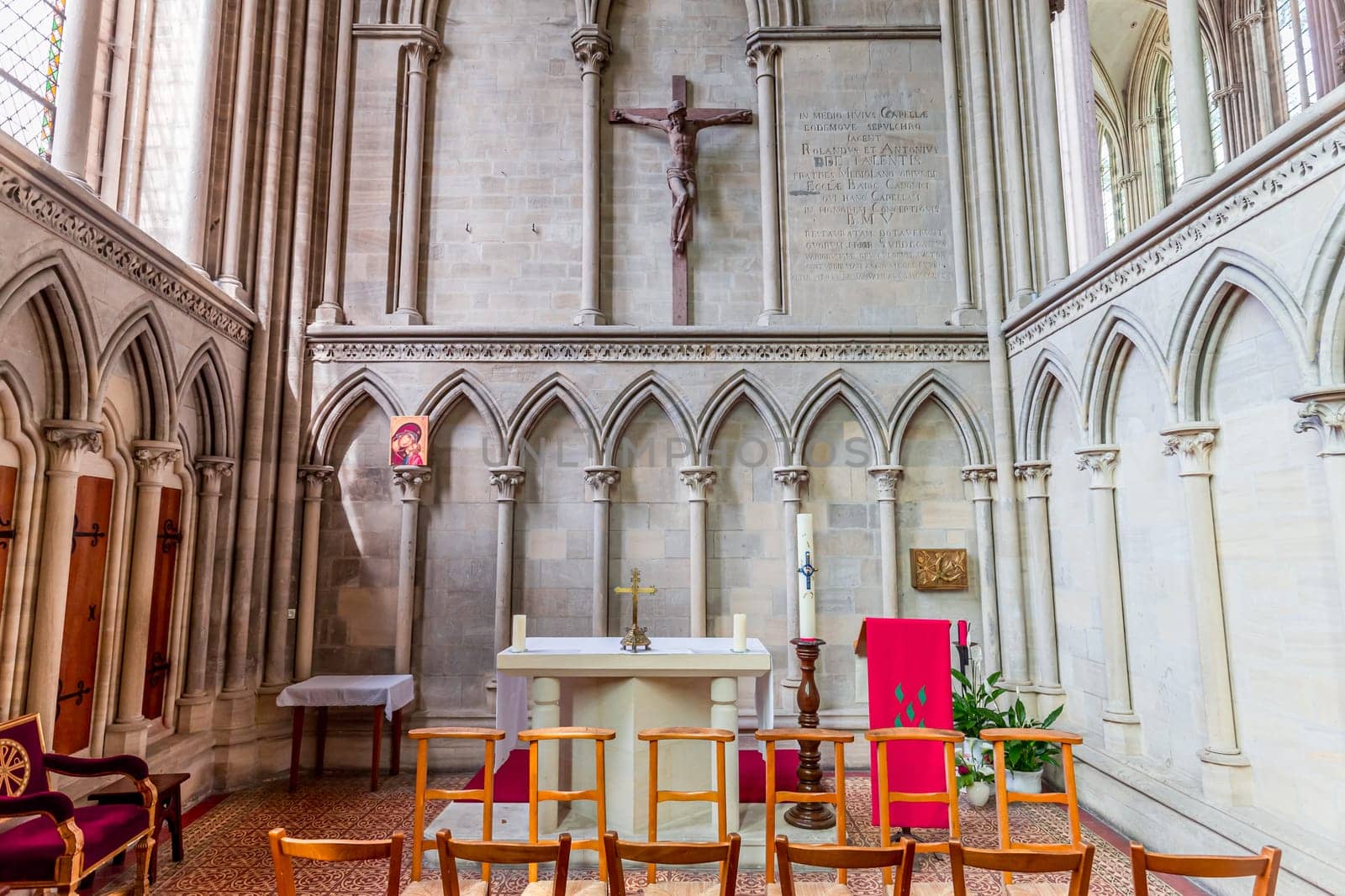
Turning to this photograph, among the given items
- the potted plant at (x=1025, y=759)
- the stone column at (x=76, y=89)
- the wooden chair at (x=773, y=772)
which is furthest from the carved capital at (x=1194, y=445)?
the stone column at (x=76, y=89)

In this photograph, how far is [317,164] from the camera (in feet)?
27.1

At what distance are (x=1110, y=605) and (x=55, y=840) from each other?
6.76m

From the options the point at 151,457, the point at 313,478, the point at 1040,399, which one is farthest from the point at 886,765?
the point at 313,478

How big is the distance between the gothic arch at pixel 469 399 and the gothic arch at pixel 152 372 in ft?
7.27

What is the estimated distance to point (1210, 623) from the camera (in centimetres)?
493

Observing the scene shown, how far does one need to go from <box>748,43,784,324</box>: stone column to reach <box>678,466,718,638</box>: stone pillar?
1.73 meters

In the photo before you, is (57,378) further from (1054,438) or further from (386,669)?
(1054,438)

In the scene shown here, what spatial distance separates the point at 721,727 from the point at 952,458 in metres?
4.18

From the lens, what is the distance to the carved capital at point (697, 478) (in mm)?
7910

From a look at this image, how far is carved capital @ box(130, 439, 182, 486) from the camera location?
6164mm

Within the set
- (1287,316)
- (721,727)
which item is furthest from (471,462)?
(1287,316)

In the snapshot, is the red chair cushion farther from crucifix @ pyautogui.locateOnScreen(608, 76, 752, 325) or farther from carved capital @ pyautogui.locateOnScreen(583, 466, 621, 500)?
crucifix @ pyautogui.locateOnScreen(608, 76, 752, 325)

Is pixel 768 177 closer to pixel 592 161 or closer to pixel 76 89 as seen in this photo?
pixel 592 161

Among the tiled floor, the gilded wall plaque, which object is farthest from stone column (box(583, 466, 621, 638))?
the gilded wall plaque
